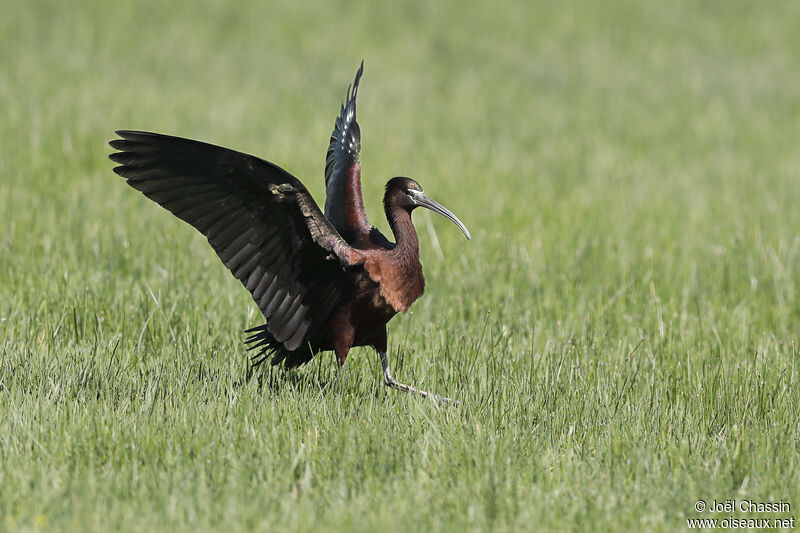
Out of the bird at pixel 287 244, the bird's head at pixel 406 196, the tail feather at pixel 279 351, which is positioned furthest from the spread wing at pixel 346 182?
the tail feather at pixel 279 351

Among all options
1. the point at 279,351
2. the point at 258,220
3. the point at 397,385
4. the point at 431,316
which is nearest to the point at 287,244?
the point at 258,220

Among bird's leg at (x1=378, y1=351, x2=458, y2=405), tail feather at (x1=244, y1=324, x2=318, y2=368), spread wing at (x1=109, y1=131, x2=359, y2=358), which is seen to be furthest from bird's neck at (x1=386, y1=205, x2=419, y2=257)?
tail feather at (x1=244, y1=324, x2=318, y2=368)

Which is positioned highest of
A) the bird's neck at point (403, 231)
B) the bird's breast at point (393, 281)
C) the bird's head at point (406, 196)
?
the bird's head at point (406, 196)

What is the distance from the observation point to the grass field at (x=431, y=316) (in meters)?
3.37

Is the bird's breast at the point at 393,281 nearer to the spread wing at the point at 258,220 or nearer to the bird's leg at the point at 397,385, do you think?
the spread wing at the point at 258,220

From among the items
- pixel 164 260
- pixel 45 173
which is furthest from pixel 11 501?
pixel 45 173

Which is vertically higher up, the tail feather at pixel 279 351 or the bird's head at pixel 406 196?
the bird's head at pixel 406 196

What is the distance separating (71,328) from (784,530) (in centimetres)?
356

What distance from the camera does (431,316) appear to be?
561 cm

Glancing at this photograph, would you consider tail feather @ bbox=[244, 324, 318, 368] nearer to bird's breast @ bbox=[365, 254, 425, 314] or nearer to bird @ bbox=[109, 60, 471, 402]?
bird @ bbox=[109, 60, 471, 402]

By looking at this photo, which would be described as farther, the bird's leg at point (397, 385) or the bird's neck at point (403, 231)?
the bird's neck at point (403, 231)

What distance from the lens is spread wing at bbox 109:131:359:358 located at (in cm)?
391

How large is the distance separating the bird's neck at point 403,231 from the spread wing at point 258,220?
0.32 meters

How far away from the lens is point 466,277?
624 centimetres
